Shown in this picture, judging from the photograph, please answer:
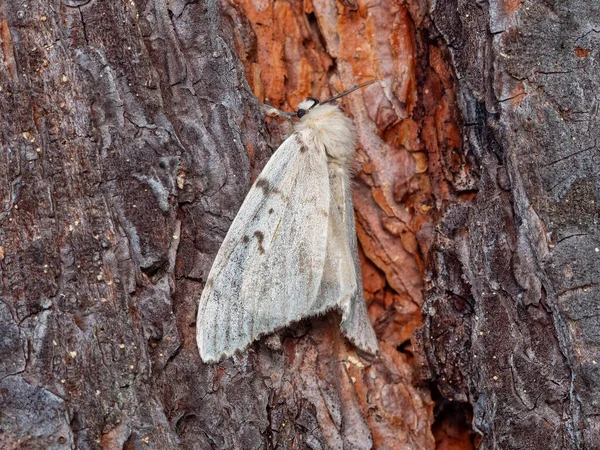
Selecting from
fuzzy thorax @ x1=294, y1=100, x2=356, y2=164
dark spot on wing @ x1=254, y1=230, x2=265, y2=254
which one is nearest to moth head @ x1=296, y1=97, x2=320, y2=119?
fuzzy thorax @ x1=294, y1=100, x2=356, y2=164

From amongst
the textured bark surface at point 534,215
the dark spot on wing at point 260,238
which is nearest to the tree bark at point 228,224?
the textured bark surface at point 534,215

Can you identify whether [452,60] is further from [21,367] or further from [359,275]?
[21,367]

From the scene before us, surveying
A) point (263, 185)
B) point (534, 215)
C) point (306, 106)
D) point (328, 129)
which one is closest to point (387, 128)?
point (328, 129)

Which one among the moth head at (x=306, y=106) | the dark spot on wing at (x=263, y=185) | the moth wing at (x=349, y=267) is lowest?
the moth wing at (x=349, y=267)

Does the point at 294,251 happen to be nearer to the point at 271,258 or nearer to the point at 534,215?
the point at 271,258

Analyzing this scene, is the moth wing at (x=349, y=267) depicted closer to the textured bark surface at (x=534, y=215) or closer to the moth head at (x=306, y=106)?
the moth head at (x=306, y=106)

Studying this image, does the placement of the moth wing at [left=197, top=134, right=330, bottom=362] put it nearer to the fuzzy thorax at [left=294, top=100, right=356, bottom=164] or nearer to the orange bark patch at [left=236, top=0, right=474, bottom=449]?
the fuzzy thorax at [left=294, top=100, right=356, bottom=164]
